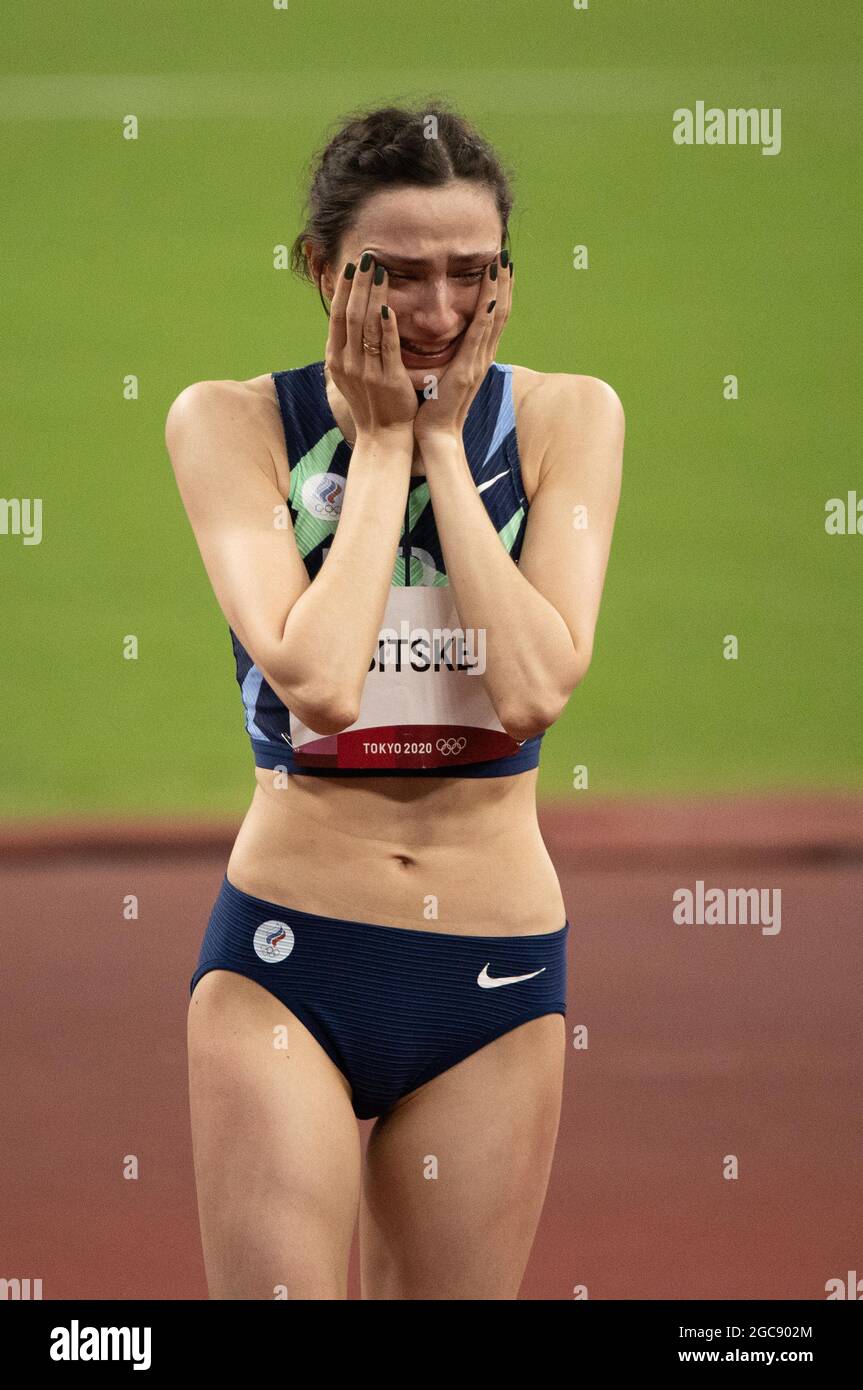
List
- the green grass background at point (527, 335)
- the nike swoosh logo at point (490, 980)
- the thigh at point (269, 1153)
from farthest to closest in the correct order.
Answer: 1. the green grass background at point (527, 335)
2. the nike swoosh logo at point (490, 980)
3. the thigh at point (269, 1153)

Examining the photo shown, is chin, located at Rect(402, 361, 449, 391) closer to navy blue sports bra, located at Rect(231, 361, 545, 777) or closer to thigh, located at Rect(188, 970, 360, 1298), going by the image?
navy blue sports bra, located at Rect(231, 361, 545, 777)

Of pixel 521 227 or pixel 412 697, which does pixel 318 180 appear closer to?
pixel 412 697

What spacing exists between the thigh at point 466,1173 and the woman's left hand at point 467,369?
0.57m

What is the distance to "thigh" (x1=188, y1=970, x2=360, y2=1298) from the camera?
137cm

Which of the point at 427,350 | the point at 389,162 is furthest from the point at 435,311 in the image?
the point at 389,162

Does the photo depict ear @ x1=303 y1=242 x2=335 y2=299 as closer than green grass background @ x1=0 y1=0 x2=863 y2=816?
Yes

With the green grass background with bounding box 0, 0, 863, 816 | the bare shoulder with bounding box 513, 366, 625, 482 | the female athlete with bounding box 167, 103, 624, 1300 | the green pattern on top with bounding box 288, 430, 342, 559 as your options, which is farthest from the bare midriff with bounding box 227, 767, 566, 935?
the green grass background with bounding box 0, 0, 863, 816

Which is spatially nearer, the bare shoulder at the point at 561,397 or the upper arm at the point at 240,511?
the upper arm at the point at 240,511

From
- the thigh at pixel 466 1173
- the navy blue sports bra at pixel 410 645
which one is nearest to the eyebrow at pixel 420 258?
the navy blue sports bra at pixel 410 645

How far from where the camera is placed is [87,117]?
3709 mm

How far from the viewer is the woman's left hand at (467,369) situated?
1.46 meters

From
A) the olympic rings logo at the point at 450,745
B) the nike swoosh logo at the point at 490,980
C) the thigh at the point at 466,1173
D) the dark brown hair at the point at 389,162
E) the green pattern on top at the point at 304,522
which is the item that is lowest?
the thigh at the point at 466,1173

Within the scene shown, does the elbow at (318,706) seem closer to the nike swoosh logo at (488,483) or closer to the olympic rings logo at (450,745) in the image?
the olympic rings logo at (450,745)

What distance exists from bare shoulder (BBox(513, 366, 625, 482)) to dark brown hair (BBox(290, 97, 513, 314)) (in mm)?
160
